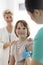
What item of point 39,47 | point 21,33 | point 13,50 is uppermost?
point 39,47

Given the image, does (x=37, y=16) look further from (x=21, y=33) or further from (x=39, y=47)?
(x=21, y=33)

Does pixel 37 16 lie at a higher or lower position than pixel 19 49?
higher

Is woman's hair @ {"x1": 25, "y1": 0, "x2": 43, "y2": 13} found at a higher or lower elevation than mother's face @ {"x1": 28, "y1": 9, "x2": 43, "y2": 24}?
higher

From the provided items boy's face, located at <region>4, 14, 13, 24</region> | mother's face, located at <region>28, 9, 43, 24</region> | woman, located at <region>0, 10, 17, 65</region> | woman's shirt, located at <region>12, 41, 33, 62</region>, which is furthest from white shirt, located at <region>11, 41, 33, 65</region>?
mother's face, located at <region>28, 9, 43, 24</region>

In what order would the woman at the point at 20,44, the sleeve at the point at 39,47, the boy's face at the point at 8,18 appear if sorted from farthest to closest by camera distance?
the boy's face at the point at 8,18 → the woman at the point at 20,44 → the sleeve at the point at 39,47

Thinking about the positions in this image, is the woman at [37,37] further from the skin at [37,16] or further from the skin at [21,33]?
the skin at [21,33]

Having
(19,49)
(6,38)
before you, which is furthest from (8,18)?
(19,49)

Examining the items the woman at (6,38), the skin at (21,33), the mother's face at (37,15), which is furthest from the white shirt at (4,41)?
the mother's face at (37,15)

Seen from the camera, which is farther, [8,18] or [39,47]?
[8,18]

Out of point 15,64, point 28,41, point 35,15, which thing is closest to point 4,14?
point 28,41

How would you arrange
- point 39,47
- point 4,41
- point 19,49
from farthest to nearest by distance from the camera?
point 4,41, point 19,49, point 39,47

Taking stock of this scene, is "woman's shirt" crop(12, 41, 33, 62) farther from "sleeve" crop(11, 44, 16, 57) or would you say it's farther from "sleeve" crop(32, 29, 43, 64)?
"sleeve" crop(32, 29, 43, 64)

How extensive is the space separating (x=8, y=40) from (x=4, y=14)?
0.94ft

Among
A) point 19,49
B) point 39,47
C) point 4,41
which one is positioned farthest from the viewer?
point 4,41
